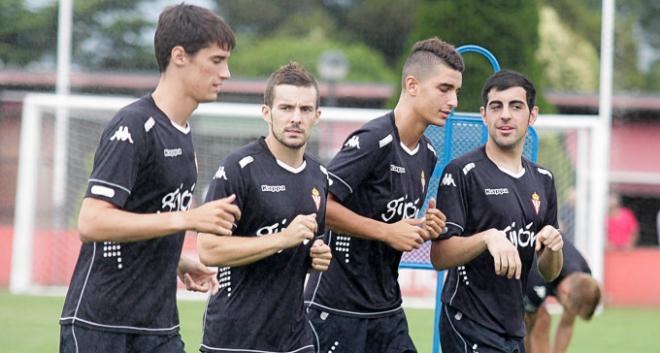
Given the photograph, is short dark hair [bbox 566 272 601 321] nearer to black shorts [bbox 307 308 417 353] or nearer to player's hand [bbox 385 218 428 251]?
black shorts [bbox 307 308 417 353]

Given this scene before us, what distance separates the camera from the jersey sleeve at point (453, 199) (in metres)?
6.30

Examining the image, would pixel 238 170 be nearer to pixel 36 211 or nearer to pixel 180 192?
pixel 180 192

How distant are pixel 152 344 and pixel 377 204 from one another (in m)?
1.58

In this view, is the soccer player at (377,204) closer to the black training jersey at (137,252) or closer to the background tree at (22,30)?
the black training jersey at (137,252)

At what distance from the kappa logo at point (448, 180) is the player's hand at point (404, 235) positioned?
0.35 metres

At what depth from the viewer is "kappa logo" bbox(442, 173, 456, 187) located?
6.39m

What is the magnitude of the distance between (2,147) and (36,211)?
467 centimetres

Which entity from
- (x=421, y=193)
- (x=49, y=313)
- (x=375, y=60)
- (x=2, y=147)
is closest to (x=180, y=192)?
(x=421, y=193)

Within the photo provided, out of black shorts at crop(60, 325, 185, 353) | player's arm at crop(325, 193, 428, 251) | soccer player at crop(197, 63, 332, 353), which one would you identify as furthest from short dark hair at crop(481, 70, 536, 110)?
black shorts at crop(60, 325, 185, 353)

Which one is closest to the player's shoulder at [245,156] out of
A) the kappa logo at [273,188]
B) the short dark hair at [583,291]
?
the kappa logo at [273,188]

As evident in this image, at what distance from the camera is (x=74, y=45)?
19031 millimetres

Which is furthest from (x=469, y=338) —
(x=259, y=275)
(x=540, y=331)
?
(x=540, y=331)

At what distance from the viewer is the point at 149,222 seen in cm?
485

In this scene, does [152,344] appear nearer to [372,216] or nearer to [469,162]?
[372,216]
